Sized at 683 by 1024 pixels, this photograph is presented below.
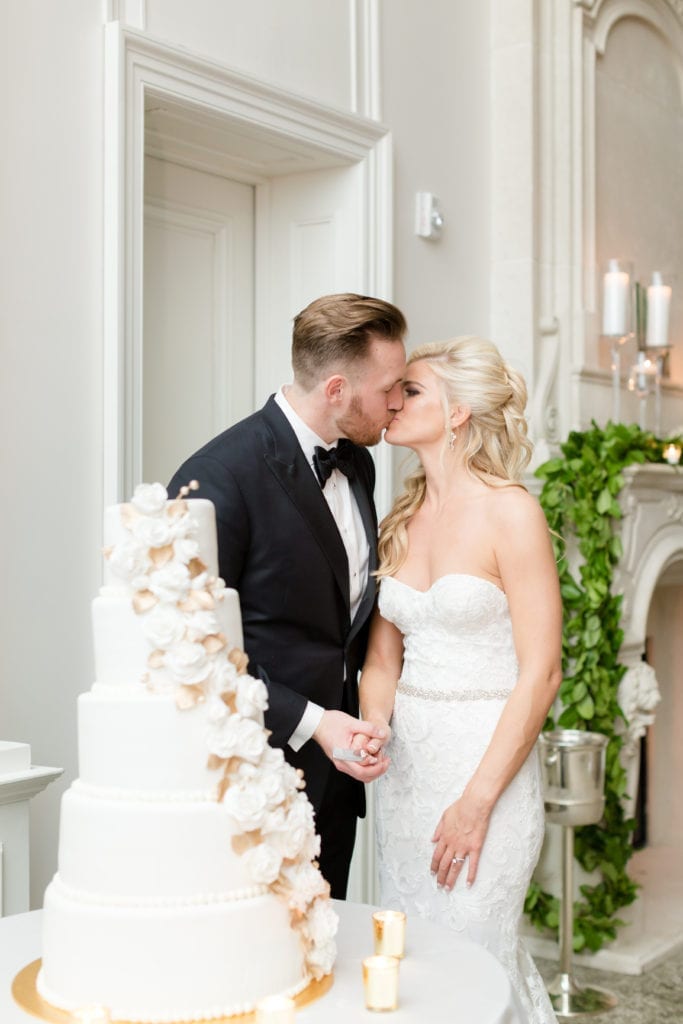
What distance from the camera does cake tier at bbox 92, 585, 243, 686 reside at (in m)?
1.73

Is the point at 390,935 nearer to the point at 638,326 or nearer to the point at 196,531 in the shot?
the point at 196,531

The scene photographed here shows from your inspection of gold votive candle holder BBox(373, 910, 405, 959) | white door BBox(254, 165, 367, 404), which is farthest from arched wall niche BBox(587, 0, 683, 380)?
gold votive candle holder BBox(373, 910, 405, 959)

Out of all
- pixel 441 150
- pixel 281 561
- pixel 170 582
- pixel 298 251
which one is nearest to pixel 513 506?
pixel 281 561

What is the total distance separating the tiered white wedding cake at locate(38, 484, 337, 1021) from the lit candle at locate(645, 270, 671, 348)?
173 inches

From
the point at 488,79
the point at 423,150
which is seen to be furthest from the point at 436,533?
the point at 488,79

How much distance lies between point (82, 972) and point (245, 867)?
246mm

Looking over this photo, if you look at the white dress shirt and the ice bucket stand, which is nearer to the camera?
the white dress shirt

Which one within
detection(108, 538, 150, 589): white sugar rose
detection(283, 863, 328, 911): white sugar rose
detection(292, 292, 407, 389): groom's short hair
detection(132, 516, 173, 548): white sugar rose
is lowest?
detection(283, 863, 328, 911): white sugar rose

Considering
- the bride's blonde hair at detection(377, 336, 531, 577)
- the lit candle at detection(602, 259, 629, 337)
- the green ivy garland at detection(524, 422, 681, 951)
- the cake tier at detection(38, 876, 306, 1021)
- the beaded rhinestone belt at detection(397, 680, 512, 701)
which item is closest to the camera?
the cake tier at detection(38, 876, 306, 1021)

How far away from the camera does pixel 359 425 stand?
295cm

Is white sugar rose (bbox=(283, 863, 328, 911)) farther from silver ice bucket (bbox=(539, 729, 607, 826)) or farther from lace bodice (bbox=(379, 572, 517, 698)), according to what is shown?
silver ice bucket (bbox=(539, 729, 607, 826))

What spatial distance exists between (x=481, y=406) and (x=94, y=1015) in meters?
1.78

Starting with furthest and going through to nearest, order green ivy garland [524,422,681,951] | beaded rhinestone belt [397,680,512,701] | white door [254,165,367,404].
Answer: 1. green ivy garland [524,422,681,951]
2. white door [254,165,367,404]
3. beaded rhinestone belt [397,680,512,701]

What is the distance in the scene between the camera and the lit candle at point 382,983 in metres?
1.71
